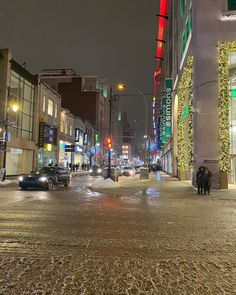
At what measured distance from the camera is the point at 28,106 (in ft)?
148

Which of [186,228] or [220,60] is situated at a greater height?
[220,60]

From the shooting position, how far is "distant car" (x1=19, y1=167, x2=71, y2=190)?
2227 centimetres

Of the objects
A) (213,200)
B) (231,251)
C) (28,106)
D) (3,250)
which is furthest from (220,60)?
(28,106)

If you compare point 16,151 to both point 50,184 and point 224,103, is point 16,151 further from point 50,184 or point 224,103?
point 224,103

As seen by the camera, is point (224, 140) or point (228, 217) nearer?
point (228, 217)

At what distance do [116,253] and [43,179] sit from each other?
54.5ft

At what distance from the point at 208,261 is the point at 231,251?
1.01 metres

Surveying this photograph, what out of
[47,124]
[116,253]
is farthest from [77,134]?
[116,253]

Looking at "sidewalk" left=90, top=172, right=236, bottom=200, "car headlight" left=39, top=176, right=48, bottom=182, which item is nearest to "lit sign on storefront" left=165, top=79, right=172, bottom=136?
"sidewalk" left=90, top=172, right=236, bottom=200

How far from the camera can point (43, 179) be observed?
22594 millimetres

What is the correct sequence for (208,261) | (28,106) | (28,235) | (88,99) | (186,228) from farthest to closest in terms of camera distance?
(88,99) → (28,106) → (186,228) → (28,235) → (208,261)

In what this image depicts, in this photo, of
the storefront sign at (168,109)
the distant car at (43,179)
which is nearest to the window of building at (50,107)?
the storefront sign at (168,109)

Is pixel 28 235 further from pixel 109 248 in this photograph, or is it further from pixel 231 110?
pixel 231 110

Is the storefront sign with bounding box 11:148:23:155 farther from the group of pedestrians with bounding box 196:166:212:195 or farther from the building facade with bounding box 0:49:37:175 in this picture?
the group of pedestrians with bounding box 196:166:212:195
